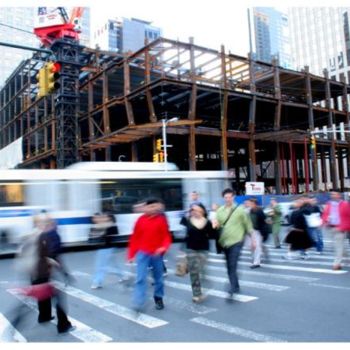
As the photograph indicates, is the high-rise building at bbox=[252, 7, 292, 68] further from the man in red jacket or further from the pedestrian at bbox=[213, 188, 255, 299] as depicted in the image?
the man in red jacket

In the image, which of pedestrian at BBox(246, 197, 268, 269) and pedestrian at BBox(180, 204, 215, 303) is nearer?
pedestrian at BBox(180, 204, 215, 303)

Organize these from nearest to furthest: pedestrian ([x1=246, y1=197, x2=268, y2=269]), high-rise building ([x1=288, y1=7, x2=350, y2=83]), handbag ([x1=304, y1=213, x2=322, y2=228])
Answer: pedestrian ([x1=246, y1=197, x2=268, y2=269]) < handbag ([x1=304, y1=213, x2=322, y2=228]) < high-rise building ([x1=288, y1=7, x2=350, y2=83])

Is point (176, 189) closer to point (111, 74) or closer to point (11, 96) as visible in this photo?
point (111, 74)

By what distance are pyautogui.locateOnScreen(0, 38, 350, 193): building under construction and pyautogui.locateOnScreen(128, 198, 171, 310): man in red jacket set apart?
80.8 ft

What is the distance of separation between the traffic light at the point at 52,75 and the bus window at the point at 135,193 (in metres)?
4.91

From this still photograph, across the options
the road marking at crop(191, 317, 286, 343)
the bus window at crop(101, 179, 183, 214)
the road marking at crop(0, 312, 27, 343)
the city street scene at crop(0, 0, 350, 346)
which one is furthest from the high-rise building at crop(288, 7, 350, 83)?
the road marking at crop(0, 312, 27, 343)

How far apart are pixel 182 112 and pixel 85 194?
3296cm

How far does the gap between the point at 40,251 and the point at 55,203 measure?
9.58 m

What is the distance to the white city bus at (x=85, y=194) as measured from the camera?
1405cm

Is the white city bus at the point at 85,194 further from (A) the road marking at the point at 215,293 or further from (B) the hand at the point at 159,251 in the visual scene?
(B) the hand at the point at 159,251

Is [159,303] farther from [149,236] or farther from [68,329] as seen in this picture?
[68,329]

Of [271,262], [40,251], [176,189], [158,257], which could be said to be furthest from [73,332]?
[176,189]

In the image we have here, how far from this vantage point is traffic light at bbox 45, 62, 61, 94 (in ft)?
37.4

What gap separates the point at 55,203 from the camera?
579 inches
